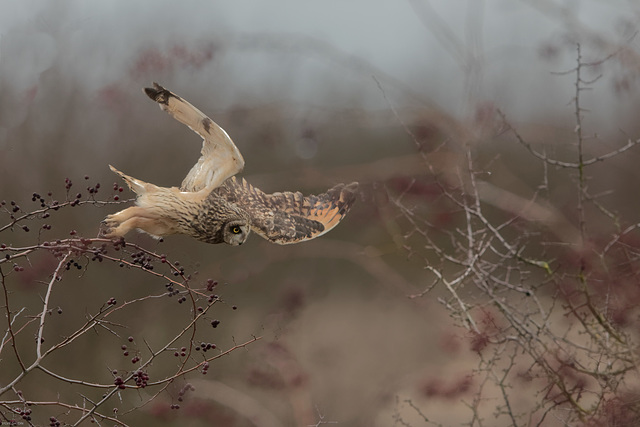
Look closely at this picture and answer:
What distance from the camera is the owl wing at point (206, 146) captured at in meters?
1.92

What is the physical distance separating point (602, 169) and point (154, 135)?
279 centimetres

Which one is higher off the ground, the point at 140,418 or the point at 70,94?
the point at 70,94

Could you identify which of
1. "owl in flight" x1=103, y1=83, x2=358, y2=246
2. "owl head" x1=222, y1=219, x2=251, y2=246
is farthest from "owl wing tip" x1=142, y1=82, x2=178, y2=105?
"owl head" x1=222, y1=219, x2=251, y2=246

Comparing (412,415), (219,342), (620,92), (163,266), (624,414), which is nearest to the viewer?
(624,414)

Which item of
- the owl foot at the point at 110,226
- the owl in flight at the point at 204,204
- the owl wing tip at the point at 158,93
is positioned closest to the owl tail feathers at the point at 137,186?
the owl in flight at the point at 204,204

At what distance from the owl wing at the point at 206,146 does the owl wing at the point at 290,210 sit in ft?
0.62

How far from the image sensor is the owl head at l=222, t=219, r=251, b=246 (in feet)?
7.06

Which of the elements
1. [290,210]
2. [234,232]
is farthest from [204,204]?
[290,210]

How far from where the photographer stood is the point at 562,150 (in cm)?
467

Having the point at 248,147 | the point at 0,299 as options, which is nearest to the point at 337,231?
the point at 248,147

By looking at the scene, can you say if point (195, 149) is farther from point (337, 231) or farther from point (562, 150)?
point (562, 150)

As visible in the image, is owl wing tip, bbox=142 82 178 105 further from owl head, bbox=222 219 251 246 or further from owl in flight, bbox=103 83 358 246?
owl head, bbox=222 219 251 246

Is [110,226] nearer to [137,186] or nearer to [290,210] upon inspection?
[137,186]

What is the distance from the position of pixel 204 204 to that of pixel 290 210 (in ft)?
1.85
